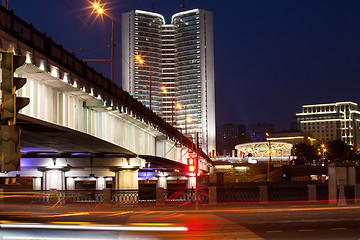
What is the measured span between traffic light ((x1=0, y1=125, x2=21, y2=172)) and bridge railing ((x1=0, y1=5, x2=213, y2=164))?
9.51m

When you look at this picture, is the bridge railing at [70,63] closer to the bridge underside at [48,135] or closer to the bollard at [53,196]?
the bridge underside at [48,135]

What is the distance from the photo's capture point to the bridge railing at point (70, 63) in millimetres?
17266

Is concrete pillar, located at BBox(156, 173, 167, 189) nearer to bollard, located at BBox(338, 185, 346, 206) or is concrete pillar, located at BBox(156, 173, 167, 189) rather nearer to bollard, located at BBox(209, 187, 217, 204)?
bollard, located at BBox(209, 187, 217, 204)

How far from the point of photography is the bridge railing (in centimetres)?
1727

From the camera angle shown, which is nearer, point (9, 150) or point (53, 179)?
point (9, 150)

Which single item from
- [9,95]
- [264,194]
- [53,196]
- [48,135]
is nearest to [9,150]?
[9,95]

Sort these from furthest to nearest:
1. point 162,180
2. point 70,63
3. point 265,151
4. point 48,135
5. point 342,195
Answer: point 265,151 → point 162,180 → point 342,195 → point 48,135 → point 70,63

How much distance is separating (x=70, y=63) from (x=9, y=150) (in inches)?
598

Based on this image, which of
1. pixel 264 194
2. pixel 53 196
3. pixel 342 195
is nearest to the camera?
pixel 342 195

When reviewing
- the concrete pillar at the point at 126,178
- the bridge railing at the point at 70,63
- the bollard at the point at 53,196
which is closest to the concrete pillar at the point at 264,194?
the bridge railing at the point at 70,63

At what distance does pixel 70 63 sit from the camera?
22.7 m

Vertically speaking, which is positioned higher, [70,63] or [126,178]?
[70,63]

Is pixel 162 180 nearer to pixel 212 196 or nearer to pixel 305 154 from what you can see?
pixel 212 196

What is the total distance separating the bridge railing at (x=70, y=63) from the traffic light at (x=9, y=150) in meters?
9.51
